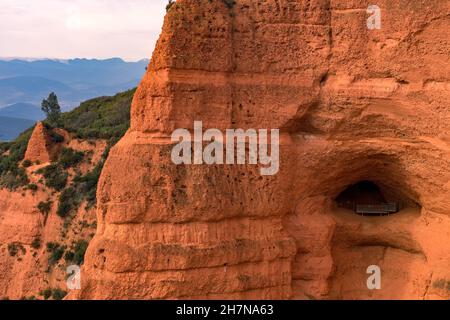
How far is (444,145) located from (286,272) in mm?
4927

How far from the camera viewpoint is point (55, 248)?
1225 inches

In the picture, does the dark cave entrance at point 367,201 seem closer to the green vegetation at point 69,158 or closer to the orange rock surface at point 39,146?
the green vegetation at point 69,158

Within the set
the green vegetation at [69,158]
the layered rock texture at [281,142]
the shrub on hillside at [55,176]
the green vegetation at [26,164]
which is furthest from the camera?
the green vegetation at [26,164]

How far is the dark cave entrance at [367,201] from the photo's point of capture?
743 inches

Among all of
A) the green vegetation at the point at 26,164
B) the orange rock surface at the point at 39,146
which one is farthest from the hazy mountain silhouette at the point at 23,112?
the green vegetation at the point at 26,164

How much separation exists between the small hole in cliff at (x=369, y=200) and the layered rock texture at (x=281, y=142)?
1217 millimetres

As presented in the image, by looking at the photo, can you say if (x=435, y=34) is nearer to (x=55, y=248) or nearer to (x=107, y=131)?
(x=55, y=248)

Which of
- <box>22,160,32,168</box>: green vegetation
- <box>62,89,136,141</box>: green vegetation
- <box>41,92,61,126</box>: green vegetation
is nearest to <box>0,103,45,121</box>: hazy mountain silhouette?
<box>41,92,61,126</box>: green vegetation

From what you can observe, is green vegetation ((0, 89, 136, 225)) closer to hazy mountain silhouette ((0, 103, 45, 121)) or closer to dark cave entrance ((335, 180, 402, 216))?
dark cave entrance ((335, 180, 402, 216))

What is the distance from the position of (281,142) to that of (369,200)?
394 centimetres

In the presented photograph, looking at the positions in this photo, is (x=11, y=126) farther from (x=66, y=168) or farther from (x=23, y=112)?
(x=66, y=168)

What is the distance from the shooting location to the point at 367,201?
19281mm

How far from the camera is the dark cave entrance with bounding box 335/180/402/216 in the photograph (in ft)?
61.9

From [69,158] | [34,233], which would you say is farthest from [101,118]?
[34,233]
